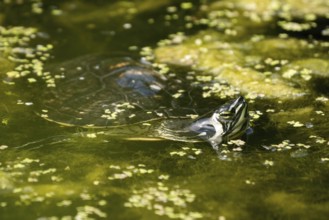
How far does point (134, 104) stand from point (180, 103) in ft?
1.03

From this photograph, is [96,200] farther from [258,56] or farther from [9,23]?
[9,23]

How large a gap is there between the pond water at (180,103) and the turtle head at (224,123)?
91 mm

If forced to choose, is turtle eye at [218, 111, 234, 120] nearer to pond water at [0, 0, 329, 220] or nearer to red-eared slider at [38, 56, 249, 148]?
red-eared slider at [38, 56, 249, 148]

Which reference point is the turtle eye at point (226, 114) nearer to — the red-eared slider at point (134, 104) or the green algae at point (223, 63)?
the red-eared slider at point (134, 104)

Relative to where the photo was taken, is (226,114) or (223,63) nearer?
(226,114)

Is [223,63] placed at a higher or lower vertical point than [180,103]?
higher

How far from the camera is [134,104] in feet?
12.5

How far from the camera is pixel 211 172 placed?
315 cm

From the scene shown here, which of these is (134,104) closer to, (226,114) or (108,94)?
(108,94)

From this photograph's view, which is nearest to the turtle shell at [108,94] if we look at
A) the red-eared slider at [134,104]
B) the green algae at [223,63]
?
the red-eared slider at [134,104]

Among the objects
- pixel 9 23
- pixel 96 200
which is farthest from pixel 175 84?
pixel 9 23

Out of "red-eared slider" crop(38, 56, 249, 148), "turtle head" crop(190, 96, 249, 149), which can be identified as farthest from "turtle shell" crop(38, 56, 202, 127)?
"turtle head" crop(190, 96, 249, 149)

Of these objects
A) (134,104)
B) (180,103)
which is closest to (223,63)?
(180,103)

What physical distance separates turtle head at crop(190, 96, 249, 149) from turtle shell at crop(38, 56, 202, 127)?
8.1 inches
